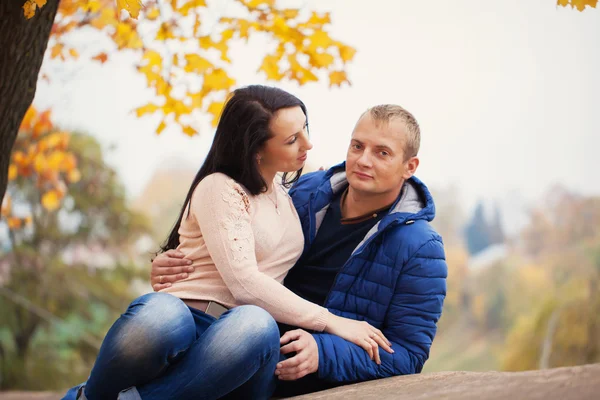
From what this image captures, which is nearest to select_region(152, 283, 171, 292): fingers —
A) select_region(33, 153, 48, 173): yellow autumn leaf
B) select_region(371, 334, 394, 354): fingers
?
select_region(371, 334, 394, 354): fingers

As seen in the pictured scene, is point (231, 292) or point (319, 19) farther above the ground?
point (319, 19)

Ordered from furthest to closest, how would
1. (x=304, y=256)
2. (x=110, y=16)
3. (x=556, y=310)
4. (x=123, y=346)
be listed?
(x=556, y=310)
(x=110, y=16)
(x=304, y=256)
(x=123, y=346)

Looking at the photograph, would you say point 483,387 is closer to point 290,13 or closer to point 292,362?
point 292,362

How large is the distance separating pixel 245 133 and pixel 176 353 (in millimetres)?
676

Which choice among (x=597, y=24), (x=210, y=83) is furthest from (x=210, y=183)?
(x=597, y=24)

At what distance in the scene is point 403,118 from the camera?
221 centimetres

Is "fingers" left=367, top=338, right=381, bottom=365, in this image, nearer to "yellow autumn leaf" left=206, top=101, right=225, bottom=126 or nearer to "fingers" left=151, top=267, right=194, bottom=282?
"fingers" left=151, top=267, right=194, bottom=282

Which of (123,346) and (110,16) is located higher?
(110,16)

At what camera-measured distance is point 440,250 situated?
2094 mm

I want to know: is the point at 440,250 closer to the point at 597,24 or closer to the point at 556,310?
the point at 556,310

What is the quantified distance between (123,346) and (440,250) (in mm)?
941

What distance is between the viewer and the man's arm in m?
2.03

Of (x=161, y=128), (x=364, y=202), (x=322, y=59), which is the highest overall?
(x=322, y=59)

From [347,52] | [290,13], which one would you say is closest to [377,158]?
[347,52]
